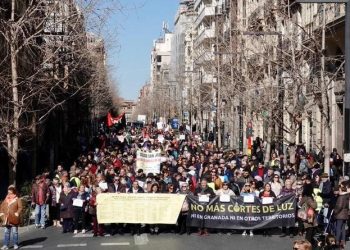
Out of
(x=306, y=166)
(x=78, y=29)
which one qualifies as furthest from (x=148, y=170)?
(x=78, y=29)

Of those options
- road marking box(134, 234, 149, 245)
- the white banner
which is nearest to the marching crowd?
road marking box(134, 234, 149, 245)

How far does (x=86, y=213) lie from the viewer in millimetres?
18438

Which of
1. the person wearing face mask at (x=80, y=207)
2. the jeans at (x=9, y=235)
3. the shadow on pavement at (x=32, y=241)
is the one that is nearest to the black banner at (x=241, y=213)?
the person wearing face mask at (x=80, y=207)

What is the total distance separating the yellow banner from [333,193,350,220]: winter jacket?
3972 millimetres

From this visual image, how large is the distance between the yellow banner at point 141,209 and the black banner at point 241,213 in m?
0.43

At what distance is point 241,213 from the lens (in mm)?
17578

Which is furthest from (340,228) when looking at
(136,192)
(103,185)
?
(103,185)

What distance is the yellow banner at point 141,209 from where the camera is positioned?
57.8ft

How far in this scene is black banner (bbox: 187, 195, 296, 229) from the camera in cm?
1744

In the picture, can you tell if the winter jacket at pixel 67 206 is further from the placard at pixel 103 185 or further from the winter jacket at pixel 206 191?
the winter jacket at pixel 206 191

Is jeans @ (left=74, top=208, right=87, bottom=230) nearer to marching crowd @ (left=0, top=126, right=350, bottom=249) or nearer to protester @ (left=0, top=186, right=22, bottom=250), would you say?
marching crowd @ (left=0, top=126, right=350, bottom=249)

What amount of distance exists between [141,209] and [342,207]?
5.03 meters

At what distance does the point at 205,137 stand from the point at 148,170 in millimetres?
38131

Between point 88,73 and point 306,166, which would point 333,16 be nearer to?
point 306,166
